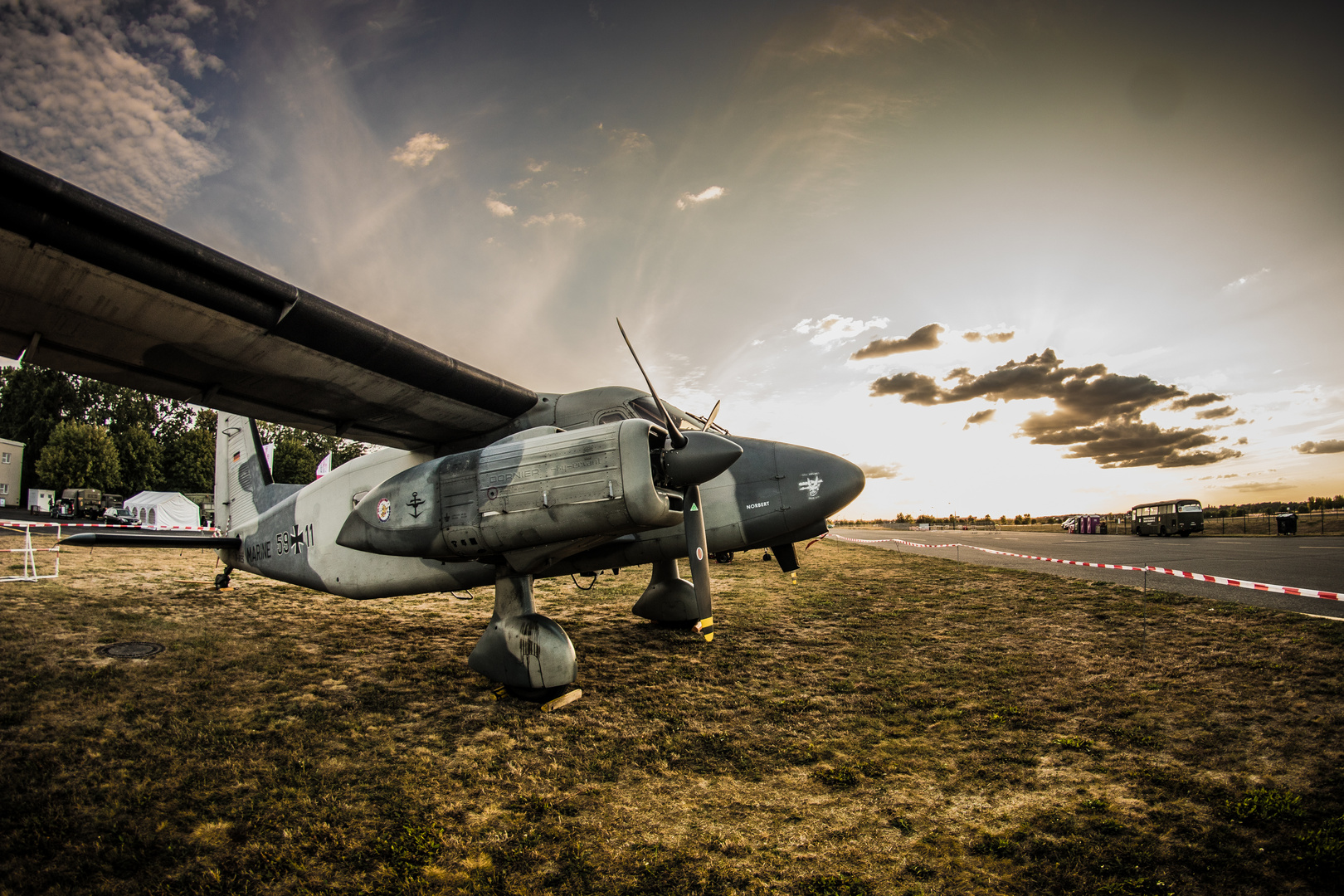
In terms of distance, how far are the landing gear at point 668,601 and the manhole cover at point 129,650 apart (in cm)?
607

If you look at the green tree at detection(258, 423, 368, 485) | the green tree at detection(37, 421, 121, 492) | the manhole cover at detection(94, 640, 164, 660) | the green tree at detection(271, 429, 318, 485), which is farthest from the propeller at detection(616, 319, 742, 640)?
the green tree at detection(37, 421, 121, 492)

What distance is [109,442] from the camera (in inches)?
2168

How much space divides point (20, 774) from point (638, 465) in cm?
457

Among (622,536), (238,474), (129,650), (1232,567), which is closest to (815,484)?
(622,536)

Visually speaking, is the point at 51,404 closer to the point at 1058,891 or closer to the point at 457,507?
the point at 457,507

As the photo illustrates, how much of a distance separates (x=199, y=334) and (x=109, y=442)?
72.6m

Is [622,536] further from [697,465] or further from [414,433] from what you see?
[414,433]

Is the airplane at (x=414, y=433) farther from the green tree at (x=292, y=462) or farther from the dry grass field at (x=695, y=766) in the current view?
the green tree at (x=292, y=462)

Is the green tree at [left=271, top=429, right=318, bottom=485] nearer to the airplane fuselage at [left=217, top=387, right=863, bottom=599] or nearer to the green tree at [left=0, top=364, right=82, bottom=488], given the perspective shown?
the green tree at [left=0, top=364, right=82, bottom=488]

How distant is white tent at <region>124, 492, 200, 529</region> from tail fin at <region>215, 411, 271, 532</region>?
4094 cm

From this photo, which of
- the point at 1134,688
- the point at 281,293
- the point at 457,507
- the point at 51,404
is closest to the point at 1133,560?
the point at 1134,688

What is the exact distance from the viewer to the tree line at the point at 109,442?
5359cm

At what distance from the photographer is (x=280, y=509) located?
8.29 m

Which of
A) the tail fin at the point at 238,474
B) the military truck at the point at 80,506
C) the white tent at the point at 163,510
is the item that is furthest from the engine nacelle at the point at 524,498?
the military truck at the point at 80,506
